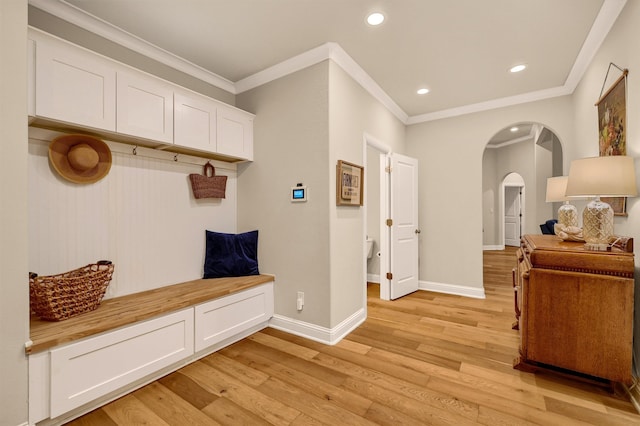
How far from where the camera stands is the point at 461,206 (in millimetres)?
3896

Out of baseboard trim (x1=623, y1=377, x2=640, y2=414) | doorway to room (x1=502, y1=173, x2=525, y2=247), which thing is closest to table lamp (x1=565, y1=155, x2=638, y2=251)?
baseboard trim (x1=623, y1=377, x2=640, y2=414)

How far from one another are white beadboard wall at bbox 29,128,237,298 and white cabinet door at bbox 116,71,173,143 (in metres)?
0.30

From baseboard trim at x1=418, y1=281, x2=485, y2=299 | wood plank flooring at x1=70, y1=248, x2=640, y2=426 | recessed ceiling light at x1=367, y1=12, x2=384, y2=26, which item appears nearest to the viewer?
wood plank flooring at x1=70, y1=248, x2=640, y2=426

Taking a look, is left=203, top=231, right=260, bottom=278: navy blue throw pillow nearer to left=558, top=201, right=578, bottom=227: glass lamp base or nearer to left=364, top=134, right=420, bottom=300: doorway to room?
left=364, top=134, right=420, bottom=300: doorway to room

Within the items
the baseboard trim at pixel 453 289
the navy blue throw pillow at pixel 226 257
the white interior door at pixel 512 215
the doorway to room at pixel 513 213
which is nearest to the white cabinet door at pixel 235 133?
the navy blue throw pillow at pixel 226 257

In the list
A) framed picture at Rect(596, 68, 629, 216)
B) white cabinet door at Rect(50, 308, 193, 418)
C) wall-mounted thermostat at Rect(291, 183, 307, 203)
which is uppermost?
framed picture at Rect(596, 68, 629, 216)

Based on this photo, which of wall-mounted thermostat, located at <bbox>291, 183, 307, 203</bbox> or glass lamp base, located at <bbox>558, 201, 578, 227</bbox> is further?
wall-mounted thermostat, located at <bbox>291, 183, 307, 203</bbox>

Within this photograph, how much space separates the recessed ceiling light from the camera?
2.03 meters

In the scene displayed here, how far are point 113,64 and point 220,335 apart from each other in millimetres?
2220

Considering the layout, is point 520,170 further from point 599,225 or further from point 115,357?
point 115,357

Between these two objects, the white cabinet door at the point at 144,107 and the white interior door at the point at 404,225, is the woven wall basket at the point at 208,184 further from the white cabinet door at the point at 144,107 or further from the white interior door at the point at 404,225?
the white interior door at the point at 404,225

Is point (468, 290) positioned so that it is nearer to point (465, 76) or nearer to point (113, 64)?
point (465, 76)

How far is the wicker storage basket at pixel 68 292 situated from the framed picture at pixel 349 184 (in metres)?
1.89

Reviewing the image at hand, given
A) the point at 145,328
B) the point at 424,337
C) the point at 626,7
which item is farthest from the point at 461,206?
the point at 145,328
